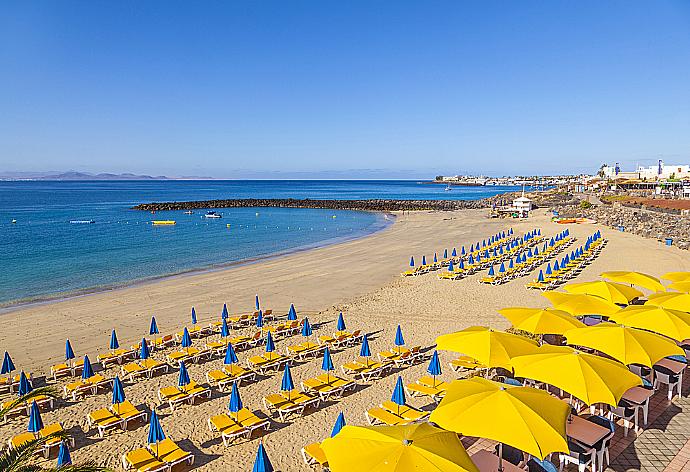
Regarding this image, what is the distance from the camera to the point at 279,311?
692 inches

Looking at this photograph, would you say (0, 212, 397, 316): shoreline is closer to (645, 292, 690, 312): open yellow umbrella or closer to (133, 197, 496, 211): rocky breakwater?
(645, 292, 690, 312): open yellow umbrella

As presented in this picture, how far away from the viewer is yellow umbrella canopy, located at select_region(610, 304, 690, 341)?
28.4 feet

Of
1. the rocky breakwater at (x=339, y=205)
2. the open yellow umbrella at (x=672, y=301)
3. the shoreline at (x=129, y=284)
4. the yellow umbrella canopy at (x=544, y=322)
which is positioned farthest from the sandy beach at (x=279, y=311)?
the rocky breakwater at (x=339, y=205)

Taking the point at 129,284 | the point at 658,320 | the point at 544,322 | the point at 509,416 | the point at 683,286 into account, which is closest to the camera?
the point at 509,416

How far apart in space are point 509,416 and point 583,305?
6525 mm

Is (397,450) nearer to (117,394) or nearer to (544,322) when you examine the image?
(544,322)

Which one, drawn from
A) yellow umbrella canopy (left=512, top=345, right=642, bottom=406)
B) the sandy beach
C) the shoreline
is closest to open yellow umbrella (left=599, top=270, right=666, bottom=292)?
the sandy beach

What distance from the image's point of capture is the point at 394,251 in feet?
106

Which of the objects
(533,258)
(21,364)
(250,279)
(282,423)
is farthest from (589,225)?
(21,364)

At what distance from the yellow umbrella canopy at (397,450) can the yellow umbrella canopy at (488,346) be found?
3.21 metres

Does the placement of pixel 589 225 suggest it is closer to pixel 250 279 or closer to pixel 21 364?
pixel 250 279

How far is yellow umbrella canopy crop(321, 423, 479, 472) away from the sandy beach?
10.2 feet

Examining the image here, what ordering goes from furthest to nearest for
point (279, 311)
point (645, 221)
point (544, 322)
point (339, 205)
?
point (339, 205) < point (645, 221) < point (279, 311) < point (544, 322)

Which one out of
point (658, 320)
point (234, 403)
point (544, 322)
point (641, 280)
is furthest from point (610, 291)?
point (234, 403)
